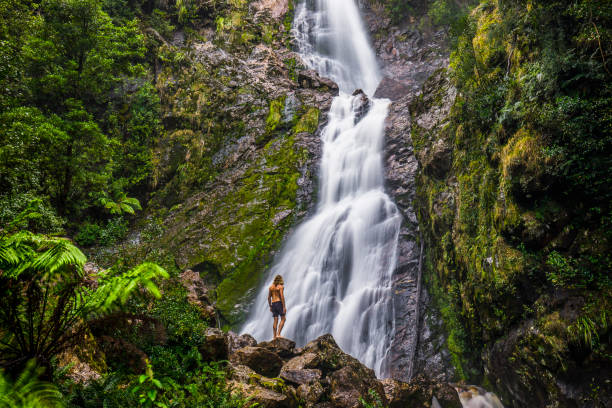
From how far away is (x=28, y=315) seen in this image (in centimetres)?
246

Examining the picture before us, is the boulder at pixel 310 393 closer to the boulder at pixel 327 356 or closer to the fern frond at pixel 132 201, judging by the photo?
the boulder at pixel 327 356

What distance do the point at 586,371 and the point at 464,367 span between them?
11.1 ft

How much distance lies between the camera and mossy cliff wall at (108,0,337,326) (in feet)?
38.4

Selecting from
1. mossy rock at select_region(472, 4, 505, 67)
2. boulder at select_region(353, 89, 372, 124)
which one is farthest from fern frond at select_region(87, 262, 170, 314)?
boulder at select_region(353, 89, 372, 124)

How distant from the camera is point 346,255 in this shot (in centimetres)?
1114

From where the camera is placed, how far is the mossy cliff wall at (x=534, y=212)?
415 centimetres

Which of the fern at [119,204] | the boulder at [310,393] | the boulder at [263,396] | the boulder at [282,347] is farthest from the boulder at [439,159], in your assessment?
the fern at [119,204]

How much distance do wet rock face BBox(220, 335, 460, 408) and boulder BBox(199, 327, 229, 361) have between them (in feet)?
0.97


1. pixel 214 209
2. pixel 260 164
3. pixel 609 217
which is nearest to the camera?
pixel 609 217

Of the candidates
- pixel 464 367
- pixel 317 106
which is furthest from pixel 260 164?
pixel 464 367

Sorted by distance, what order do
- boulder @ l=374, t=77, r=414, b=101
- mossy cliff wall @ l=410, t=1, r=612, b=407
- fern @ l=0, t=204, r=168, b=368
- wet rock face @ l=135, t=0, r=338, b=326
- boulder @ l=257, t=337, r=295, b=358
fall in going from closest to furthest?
fern @ l=0, t=204, r=168, b=368, mossy cliff wall @ l=410, t=1, r=612, b=407, boulder @ l=257, t=337, r=295, b=358, wet rock face @ l=135, t=0, r=338, b=326, boulder @ l=374, t=77, r=414, b=101

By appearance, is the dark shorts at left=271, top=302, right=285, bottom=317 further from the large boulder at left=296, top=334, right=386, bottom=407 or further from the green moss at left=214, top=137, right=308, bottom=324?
the green moss at left=214, top=137, right=308, bottom=324

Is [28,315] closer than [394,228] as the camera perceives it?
Yes

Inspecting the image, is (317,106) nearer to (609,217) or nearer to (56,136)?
(56,136)
